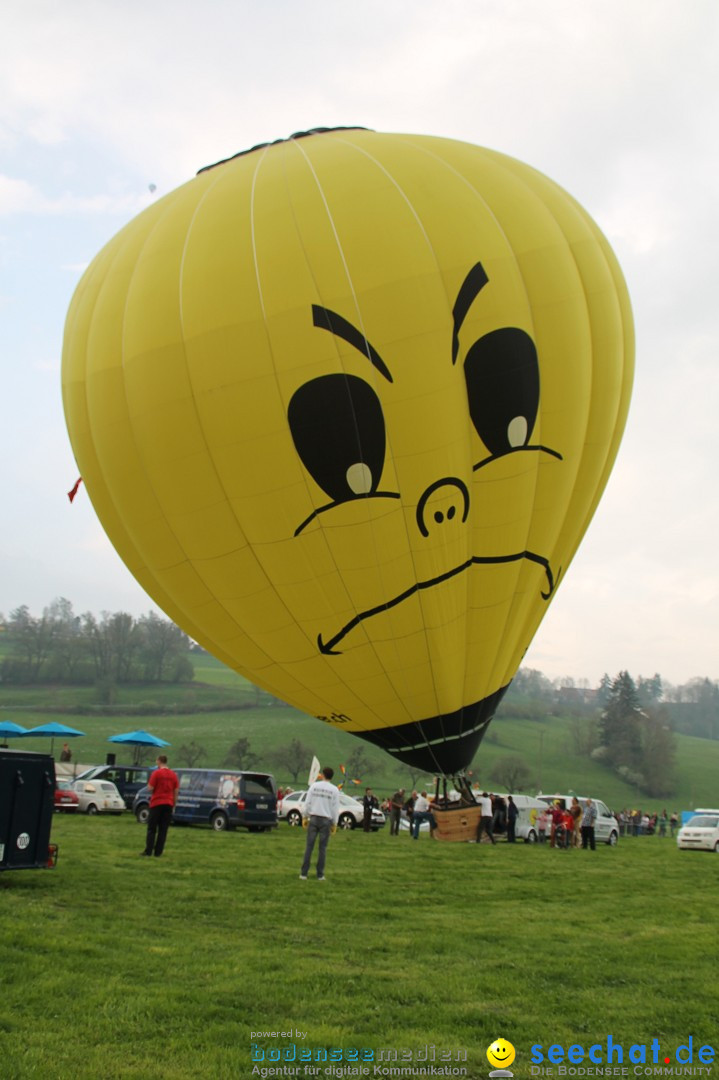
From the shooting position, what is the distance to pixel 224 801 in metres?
19.1

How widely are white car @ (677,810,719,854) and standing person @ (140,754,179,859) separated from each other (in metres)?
16.3

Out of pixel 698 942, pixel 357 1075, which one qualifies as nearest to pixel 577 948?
pixel 698 942

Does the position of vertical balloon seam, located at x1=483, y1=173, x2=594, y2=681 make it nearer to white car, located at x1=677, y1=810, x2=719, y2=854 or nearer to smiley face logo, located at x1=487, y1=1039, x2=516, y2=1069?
smiley face logo, located at x1=487, y1=1039, x2=516, y2=1069

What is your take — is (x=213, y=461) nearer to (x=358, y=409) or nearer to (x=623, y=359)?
(x=358, y=409)

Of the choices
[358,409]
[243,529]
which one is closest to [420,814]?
[243,529]

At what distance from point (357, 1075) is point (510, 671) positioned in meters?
8.50

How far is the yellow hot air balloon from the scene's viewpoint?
9852 mm

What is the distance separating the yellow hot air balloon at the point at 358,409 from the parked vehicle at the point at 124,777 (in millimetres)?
13358

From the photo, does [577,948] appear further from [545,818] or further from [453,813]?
[545,818]

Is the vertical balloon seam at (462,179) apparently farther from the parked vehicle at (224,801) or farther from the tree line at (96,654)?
the tree line at (96,654)

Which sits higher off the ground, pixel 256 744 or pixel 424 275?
pixel 424 275

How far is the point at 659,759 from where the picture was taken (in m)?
88.7

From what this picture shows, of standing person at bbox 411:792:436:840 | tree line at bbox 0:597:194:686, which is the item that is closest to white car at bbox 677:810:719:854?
standing person at bbox 411:792:436:840

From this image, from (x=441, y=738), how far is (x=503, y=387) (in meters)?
4.53
